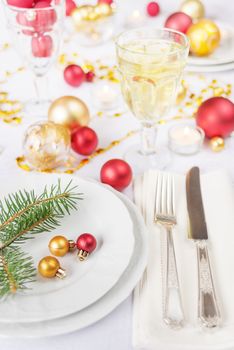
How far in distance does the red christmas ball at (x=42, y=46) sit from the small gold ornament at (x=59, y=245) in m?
0.52

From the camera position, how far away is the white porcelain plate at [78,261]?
51 centimetres

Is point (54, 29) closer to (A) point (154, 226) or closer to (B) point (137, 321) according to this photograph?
(A) point (154, 226)

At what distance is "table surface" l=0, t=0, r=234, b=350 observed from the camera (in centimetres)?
52

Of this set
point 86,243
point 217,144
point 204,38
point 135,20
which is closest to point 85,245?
point 86,243

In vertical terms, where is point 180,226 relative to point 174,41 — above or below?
below

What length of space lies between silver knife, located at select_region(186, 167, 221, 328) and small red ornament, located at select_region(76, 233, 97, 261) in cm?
14

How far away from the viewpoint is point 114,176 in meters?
0.75

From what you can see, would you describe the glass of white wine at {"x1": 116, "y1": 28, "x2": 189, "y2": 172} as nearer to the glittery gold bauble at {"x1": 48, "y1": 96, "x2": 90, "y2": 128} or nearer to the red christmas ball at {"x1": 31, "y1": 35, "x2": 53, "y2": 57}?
the glittery gold bauble at {"x1": 48, "y1": 96, "x2": 90, "y2": 128}

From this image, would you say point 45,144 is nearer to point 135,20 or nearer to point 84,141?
point 84,141

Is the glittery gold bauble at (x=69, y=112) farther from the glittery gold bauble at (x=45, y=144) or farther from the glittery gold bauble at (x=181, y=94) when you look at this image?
the glittery gold bauble at (x=181, y=94)

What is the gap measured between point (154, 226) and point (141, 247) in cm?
7

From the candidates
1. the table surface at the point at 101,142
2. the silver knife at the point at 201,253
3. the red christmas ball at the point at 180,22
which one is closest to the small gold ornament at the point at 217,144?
the table surface at the point at 101,142

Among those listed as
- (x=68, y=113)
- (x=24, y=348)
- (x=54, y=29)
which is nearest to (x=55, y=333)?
(x=24, y=348)

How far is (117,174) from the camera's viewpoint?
750 millimetres
